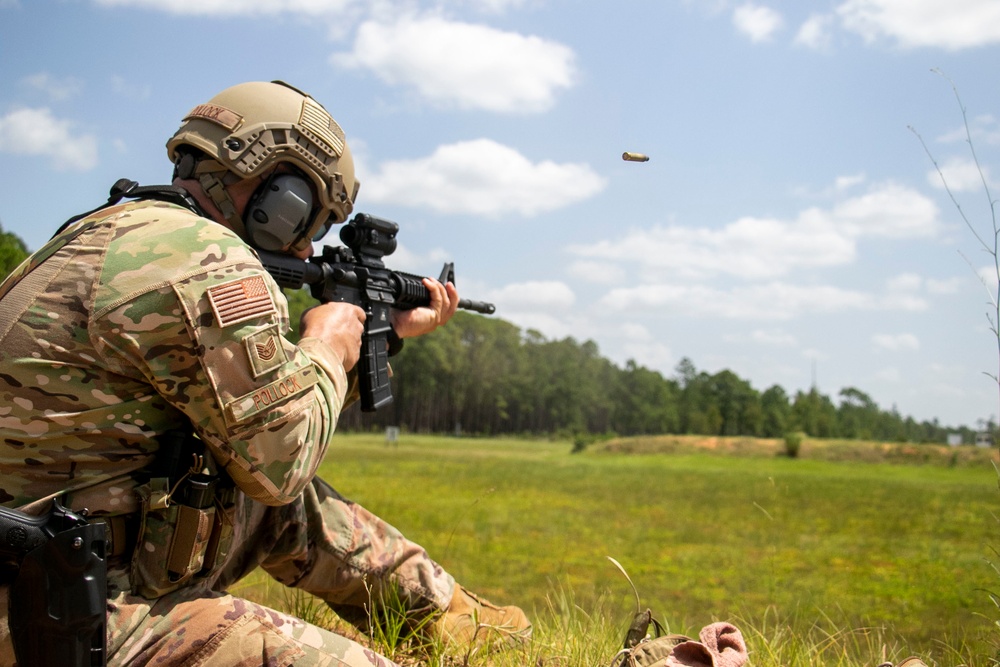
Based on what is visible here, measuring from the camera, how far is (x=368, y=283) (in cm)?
401

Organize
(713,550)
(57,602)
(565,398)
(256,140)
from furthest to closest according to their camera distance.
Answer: (565,398)
(713,550)
(256,140)
(57,602)

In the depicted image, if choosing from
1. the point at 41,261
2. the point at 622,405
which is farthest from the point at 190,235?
the point at 622,405

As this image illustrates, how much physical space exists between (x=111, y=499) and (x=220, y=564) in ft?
1.54

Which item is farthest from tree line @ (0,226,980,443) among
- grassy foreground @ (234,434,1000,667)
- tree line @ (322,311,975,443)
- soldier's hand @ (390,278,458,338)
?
soldier's hand @ (390,278,458,338)

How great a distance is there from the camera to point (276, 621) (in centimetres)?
244

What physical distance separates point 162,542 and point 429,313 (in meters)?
2.10

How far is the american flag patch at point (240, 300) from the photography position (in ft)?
7.41

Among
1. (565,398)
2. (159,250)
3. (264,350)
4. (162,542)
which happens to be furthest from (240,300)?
(565,398)

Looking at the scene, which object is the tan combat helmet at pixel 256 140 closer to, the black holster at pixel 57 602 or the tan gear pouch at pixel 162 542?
the tan gear pouch at pixel 162 542

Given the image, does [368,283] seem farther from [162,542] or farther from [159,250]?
[162,542]

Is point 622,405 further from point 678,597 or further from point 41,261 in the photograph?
point 41,261

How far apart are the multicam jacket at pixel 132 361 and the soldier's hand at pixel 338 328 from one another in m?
0.59

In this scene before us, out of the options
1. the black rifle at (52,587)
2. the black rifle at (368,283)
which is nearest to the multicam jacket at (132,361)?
the black rifle at (52,587)

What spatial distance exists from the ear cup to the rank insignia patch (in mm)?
776
